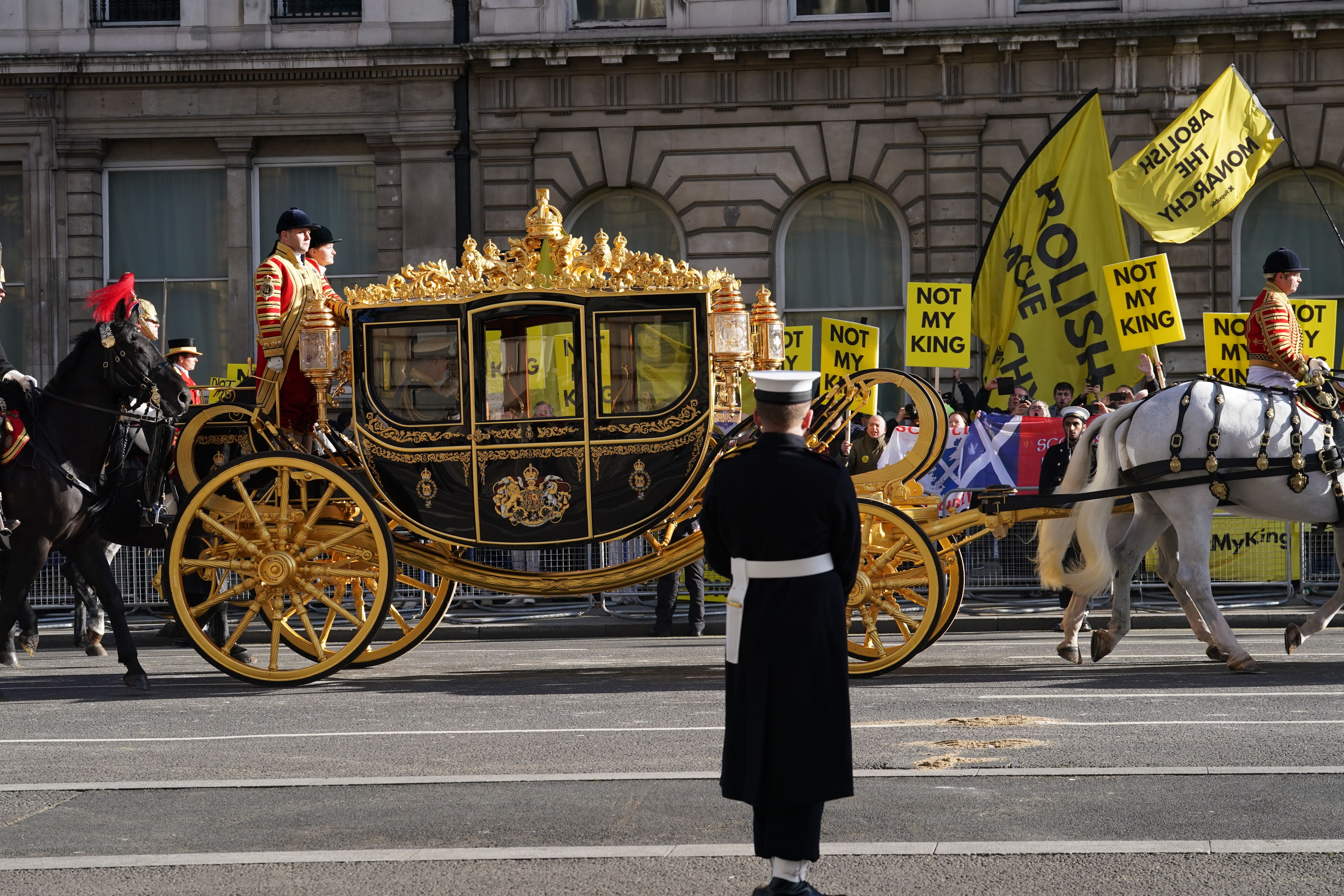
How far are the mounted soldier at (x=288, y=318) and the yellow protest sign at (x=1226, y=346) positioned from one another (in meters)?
8.91

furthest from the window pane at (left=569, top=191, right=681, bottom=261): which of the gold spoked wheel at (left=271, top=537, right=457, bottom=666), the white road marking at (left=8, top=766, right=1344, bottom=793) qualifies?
the white road marking at (left=8, top=766, right=1344, bottom=793)

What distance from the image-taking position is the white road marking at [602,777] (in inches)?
265

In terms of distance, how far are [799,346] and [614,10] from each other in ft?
27.5

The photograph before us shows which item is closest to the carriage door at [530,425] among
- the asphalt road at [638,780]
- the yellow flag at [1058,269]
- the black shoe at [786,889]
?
the asphalt road at [638,780]

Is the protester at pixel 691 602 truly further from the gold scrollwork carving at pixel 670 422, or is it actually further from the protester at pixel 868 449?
the gold scrollwork carving at pixel 670 422

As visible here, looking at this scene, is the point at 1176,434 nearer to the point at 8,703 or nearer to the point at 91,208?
the point at 8,703

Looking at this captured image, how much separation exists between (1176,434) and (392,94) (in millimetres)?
16283

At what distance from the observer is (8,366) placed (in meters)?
10.6

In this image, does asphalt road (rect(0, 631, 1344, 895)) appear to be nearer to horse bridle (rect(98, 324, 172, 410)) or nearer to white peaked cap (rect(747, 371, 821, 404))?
white peaked cap (rect(747, 371, 821, 404))

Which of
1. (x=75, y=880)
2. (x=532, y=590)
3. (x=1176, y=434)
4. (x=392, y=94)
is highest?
(x=392, y=94)

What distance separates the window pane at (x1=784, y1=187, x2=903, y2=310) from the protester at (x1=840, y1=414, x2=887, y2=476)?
916cm

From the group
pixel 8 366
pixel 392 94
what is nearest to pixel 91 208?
pixel 392 94

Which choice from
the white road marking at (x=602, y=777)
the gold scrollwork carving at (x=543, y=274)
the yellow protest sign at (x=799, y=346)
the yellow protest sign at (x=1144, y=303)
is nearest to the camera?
the white road marking at (x=602, y=777)

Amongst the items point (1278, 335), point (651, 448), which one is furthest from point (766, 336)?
point (1278, 335)
